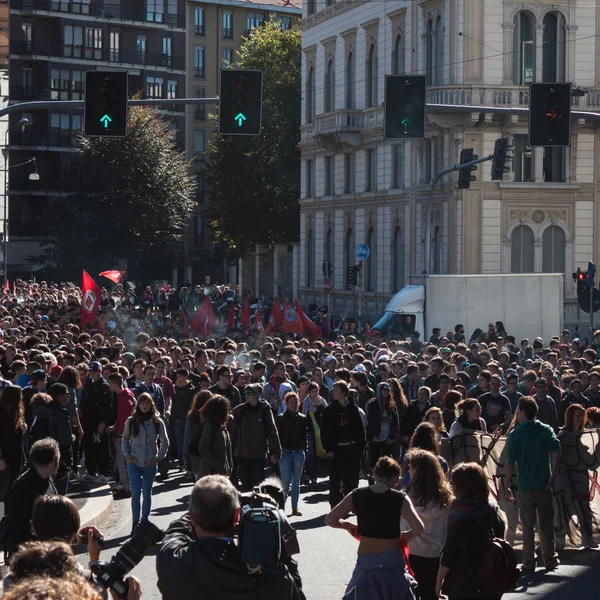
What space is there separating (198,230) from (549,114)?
247ft

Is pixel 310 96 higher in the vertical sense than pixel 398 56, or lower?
lower

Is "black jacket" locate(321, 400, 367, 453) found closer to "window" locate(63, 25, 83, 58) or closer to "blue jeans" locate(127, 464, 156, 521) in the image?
"blue jeans" locate(127, 464, 156, 521)

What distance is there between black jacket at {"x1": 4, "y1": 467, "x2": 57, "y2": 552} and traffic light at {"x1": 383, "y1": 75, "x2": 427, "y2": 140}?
34.8ft

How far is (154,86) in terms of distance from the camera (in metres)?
89.0

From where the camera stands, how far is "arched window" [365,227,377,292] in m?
52.1

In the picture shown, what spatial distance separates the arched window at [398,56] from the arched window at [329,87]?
5.86 meters

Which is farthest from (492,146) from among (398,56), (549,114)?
(549,114)

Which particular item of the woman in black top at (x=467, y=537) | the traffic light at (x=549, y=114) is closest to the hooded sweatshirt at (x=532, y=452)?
the woman in black top at (x=467, y=537)

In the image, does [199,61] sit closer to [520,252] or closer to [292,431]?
[520,252]

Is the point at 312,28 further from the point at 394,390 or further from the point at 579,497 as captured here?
the point at 579,497

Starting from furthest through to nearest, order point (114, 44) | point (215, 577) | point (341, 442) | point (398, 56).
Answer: point (114, 44) < point (398, 56) < point (341, 442) < point (215, 577)

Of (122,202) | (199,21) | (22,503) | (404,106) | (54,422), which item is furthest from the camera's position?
(199,21)

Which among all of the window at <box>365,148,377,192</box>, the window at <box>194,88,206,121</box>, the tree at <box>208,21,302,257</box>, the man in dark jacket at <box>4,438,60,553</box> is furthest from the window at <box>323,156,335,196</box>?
the man in dark jacket at <box>4,438,60,553</box>

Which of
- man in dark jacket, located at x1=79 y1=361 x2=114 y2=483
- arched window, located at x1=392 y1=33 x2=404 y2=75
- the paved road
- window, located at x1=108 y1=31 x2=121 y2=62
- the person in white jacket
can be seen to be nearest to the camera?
the person in white jacket
